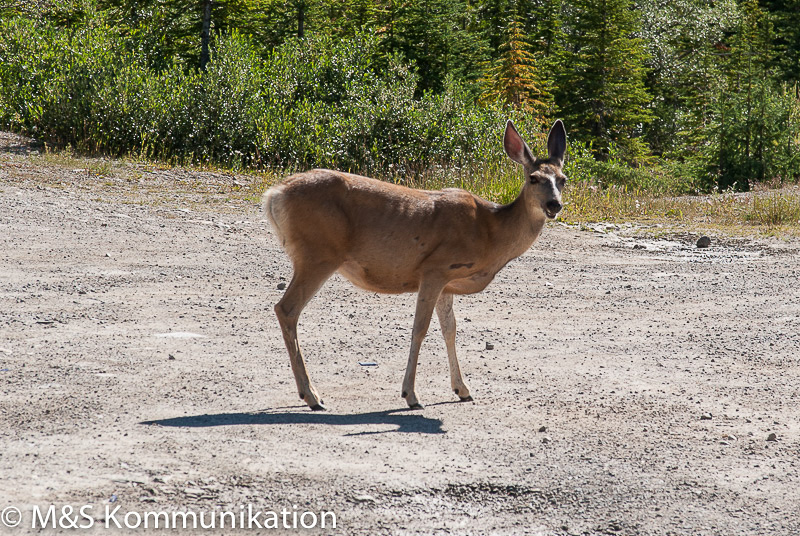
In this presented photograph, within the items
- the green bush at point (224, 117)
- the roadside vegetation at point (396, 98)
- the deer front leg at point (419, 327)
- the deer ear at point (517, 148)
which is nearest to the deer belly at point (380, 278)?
the deer front leg at point (419, 327)

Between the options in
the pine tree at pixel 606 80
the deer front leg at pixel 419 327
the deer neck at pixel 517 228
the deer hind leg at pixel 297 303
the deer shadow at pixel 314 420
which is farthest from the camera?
the pine tree at pixel 606 80

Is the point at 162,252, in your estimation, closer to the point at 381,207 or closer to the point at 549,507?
the point at 381,207

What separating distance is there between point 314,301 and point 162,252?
3167 millimetres

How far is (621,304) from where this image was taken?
1155 cm

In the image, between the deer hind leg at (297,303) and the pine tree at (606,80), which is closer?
the deer hind leg at (297,303)

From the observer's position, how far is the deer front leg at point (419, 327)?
7383 millimetres

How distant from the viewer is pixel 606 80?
36406 mm

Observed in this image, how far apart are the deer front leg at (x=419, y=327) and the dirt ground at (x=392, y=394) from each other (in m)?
0.16

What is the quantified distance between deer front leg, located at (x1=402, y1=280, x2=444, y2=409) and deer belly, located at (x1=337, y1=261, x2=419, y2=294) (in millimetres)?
158

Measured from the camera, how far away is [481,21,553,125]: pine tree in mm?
34575

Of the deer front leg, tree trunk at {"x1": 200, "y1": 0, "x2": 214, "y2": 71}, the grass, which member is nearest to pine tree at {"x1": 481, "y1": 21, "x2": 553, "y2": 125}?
tree trunk at {"x1": 200, "y1": 0, "x2": 214, "y2": 71}

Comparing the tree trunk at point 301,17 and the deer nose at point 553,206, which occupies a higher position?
the tree trunk at point 301,17

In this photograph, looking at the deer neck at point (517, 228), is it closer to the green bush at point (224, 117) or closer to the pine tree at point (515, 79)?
the green bush at point (224, 117)

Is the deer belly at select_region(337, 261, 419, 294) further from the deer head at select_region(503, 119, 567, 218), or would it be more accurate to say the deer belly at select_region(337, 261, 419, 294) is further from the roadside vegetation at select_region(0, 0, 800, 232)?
the roadside vegetation at select_region(0, 0, 800, 232)
